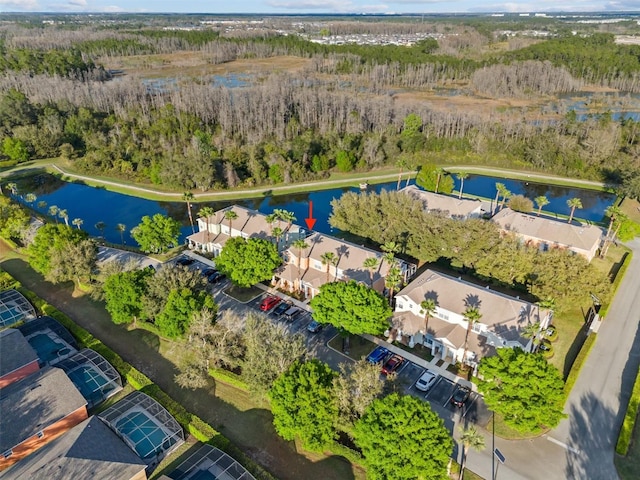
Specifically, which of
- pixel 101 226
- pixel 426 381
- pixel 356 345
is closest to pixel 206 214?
pixel 101 226

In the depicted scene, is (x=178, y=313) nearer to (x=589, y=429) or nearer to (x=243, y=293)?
(x=243, y=293)

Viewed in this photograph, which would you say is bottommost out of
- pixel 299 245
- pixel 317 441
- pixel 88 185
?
pixel 88 185

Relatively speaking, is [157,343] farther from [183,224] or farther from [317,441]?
[183,224]

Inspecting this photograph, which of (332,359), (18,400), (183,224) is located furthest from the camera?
(183,224)

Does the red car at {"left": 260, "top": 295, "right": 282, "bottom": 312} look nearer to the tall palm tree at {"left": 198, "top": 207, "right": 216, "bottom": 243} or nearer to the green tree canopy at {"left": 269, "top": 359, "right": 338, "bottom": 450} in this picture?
the tall palm tree at {"left": 198, "top": 207, "right": 216, "bottom": 243}

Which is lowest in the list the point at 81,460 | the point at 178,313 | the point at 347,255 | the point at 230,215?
the point at 81,460

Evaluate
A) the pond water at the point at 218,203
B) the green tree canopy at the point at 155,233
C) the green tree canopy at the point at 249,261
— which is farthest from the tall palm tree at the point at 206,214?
the green tree canopy at the point at 249,261

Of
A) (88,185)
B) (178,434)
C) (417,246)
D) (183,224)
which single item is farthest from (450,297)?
(88,185)
